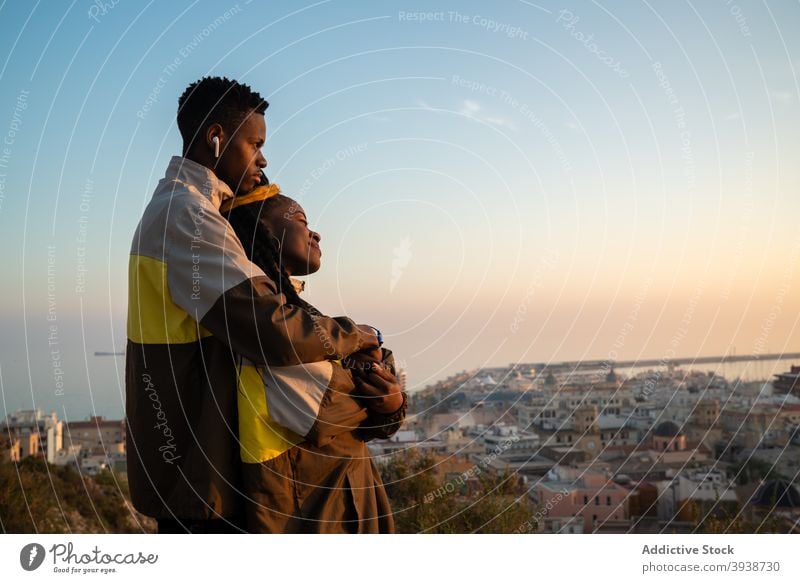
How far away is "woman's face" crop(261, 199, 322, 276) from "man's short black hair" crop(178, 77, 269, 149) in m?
Result: 0.38

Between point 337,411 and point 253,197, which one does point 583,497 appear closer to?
point 337,411

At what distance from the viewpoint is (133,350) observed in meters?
3.04

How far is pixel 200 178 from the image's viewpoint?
9.96 feet

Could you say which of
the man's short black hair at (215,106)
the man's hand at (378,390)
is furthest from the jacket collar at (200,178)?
the man's hand at (378,390)

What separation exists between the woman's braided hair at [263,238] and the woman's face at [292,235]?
0.6 inches

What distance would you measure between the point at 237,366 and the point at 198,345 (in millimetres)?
182

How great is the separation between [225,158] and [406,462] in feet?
17.5

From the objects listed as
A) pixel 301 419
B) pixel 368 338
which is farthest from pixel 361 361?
pixel 301 419

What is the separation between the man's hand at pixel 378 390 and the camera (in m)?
3.08

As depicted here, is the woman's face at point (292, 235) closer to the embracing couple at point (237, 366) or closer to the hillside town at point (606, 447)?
the embracing couple at point (237, 366)

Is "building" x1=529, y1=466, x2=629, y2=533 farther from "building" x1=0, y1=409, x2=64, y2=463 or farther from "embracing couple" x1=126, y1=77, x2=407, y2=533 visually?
"embracing couple" x1=126, y1=77, x2=407, y2=533

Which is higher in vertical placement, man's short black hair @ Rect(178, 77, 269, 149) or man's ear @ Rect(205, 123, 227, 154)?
man's short black hair @ Rect(178, 77, 269, 149)

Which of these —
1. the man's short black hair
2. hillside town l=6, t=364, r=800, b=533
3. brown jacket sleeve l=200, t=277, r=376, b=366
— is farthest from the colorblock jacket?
hillside town l=6, t=364, r=800, b=533

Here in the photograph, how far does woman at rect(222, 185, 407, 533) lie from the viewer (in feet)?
9.39
